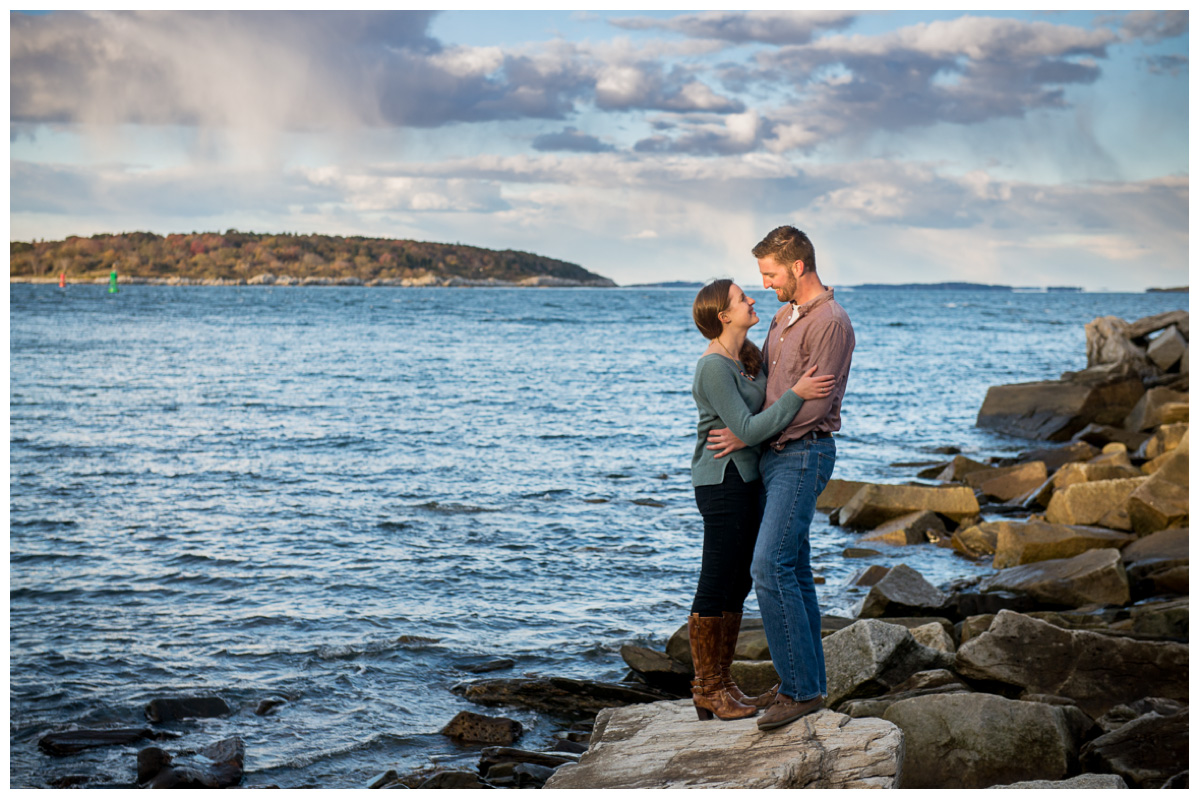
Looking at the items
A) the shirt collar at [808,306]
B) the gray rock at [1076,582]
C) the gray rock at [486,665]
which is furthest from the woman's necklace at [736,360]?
the gray rock at [1076,582]

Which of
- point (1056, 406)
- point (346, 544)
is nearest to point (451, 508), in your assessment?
point (346, 544)

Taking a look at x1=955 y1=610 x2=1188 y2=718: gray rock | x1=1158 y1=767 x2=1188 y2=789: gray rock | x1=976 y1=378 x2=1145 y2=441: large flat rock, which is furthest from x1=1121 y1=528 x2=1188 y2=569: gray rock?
x1=976 y1=378 x2=1145 y2=441: large flat rock

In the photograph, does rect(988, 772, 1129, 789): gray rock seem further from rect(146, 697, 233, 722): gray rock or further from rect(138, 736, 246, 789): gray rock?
rect(146, 697, 233, 722): gray rock

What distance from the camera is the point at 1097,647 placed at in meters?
7.13

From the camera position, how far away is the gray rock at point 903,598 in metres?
9.82

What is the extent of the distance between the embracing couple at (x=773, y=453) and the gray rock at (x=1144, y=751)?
6.06ft

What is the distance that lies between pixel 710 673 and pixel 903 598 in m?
5.18

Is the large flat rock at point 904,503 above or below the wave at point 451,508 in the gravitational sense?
above

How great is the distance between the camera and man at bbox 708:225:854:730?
4871 millimetres

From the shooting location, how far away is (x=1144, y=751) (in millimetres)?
5688

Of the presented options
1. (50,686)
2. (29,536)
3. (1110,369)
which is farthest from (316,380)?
(50,686)

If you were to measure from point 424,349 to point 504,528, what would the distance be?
39.1 m

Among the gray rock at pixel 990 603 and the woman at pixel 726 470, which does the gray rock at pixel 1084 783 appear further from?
the gray rock at pixel 990 603

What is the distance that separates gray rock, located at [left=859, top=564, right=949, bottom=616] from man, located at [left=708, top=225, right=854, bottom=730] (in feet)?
16.5
